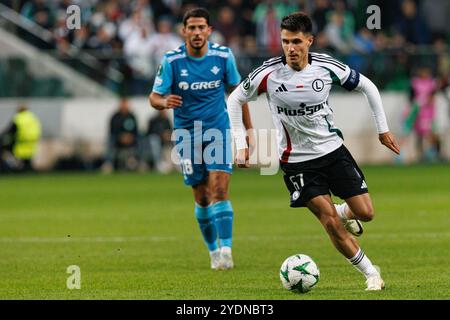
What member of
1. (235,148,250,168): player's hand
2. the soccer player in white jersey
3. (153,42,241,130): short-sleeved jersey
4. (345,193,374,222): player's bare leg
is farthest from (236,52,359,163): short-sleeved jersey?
(153,42,241,130): short-sleeved jersey

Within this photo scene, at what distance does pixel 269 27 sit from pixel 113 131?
4.82m

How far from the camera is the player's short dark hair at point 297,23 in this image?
10156 mm

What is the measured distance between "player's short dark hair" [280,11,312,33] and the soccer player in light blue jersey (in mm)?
2386

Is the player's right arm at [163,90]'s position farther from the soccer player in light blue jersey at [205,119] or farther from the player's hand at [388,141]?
the player's hand at [388,141]

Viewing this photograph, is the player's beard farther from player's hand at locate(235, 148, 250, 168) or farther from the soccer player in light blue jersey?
player's hand at locate(235, 148, 250, 168)

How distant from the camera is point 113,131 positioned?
2958 cm

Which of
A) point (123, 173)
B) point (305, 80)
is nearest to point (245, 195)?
point (123, 173)

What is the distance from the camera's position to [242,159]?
34.4ft

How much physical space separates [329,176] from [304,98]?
72 cm

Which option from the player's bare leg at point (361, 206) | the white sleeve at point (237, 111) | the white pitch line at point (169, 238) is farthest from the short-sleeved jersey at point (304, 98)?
the white pitch line at point (169, 238)

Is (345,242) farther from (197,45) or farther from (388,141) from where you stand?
(197,45)

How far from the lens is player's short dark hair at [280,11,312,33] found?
10.2m
